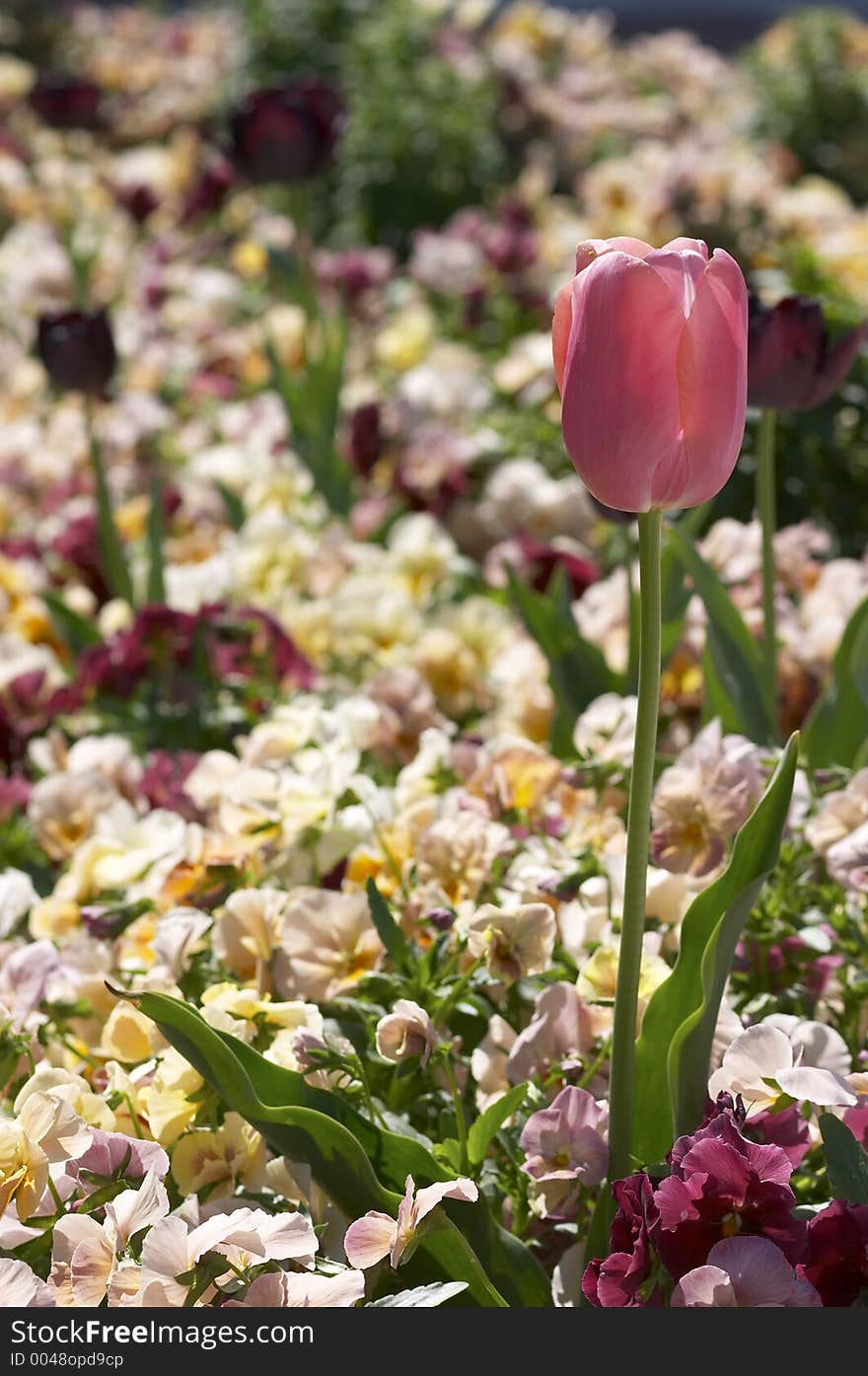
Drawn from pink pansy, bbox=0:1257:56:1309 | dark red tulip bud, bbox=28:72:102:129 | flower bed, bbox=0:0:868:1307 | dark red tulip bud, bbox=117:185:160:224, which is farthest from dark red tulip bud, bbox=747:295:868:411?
dark red tulip bud, bbox=117:185:160:224

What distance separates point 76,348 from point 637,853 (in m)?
1.50

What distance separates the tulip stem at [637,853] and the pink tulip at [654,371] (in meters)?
0.04

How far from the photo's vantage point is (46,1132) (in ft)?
3.32

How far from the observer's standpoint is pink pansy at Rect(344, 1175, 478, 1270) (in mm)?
923

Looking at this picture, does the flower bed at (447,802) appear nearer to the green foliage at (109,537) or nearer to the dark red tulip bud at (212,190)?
the green foliage at (109,537)

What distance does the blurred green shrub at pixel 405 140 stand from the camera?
4.30 m

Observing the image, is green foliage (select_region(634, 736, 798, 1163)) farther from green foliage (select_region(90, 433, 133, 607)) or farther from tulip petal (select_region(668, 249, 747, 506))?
green foliage (select_region(90, 433, 133, 607))

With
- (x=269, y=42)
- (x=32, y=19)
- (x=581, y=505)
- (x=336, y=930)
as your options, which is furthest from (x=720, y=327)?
(x=32, y=19)

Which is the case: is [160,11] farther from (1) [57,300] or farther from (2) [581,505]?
(2) [581,505]

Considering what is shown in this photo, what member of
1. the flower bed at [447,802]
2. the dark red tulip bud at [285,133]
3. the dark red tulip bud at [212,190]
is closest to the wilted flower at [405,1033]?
the flower bed at [447,802]

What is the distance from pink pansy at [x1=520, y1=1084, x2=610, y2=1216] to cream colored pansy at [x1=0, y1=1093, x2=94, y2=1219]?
292 mm

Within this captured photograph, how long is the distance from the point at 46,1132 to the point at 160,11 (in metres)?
8.60

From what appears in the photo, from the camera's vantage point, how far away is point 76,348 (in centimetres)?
219

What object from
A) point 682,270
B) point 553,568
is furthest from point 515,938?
point 553,568
